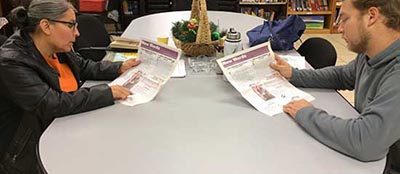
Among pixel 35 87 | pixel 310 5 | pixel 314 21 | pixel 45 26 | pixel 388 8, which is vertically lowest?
pixel 314 21

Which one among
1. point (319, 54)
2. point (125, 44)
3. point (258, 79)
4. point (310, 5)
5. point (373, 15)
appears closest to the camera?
point (373, 15)

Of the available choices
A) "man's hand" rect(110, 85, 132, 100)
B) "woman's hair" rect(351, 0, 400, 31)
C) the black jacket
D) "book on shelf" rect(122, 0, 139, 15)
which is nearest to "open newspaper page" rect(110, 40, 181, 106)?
"man's hand" rect(110, 85, 132, 100)

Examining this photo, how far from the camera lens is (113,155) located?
1.41 meters

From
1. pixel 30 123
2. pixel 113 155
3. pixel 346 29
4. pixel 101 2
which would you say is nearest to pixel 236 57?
pixel 346 29

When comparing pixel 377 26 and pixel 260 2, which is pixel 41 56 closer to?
pixel 377 26

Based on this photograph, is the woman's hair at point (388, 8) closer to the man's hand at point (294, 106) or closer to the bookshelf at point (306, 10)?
the man's hand at point (294, 106)

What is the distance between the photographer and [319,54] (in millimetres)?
2646

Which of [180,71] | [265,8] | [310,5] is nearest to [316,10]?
[310,5]

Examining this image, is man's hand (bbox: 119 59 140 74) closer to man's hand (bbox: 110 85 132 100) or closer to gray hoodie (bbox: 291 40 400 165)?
man's hand (bbox: 110 85 132 100)

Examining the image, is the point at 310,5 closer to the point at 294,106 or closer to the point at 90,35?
the point at 90,35

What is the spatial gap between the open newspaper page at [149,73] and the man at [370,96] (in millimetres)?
560

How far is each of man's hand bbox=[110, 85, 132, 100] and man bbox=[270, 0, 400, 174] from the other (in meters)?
0.67

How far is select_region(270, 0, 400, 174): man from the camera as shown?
133 centimetres

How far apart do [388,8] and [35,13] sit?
137 cm
